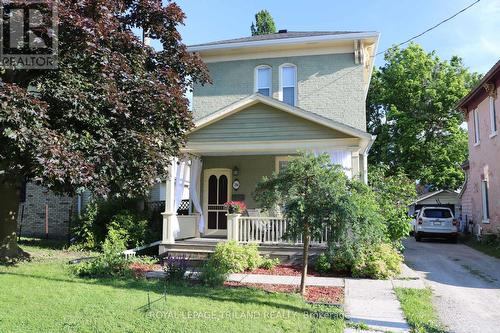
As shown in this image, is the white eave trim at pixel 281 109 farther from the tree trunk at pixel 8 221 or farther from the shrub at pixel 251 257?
the tree trunk at pixel 8 221

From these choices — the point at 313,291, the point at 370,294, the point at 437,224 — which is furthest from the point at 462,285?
the point at 437,224

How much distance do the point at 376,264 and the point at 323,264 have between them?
4.00ft

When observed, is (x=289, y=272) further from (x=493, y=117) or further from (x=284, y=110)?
(x=493, y=117)

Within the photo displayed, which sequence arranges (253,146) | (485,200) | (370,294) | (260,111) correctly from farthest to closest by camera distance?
→ (485,200)
(260,111)
(253,146)
(370,294)

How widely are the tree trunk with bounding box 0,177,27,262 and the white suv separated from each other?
53.0ft

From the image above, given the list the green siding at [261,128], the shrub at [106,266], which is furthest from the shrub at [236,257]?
the green siding at [261,128]

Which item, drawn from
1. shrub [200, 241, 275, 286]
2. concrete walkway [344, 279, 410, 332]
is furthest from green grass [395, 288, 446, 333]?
shrub [200, 241, 275, 286]

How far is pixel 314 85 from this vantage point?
15.0 m

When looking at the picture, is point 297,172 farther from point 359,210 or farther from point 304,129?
point 304,129

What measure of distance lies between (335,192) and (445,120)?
89.4 ft

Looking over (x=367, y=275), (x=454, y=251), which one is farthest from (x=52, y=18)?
(x=454, y=251)

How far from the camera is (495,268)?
448 inches

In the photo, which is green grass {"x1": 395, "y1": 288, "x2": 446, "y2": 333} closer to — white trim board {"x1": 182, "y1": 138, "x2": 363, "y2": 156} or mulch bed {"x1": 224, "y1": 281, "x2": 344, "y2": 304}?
mulch bed {"x1": 224, "y1": 281, "x2": 344, "y2": 304}

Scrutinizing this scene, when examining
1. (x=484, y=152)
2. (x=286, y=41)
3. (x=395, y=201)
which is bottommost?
(x=395, y=201)
